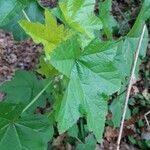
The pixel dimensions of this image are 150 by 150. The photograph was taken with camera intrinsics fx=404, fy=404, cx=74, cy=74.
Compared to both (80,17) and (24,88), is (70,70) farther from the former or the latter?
(24,88)

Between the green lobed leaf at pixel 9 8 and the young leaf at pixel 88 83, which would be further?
the green lobed leaf at pixel 9 8

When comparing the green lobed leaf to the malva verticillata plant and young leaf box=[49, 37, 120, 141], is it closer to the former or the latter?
the malva verticillata plant

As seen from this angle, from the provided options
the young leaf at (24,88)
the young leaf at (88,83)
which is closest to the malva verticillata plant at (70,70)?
the young leaf at (88,83)

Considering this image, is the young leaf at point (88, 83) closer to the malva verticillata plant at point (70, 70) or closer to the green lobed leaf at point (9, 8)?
the malva verticillata plant at point (70, 70)

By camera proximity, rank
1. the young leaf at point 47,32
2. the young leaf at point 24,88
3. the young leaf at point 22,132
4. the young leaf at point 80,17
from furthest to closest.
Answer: the young leaf at point 24,88 < the young leaf at point 22,132 < the young leaf at point 80,17 < the young leaf at point 47,32

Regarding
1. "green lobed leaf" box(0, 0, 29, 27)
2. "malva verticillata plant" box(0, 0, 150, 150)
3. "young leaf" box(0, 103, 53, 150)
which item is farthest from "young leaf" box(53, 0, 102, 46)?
"young leaf" box(0, 103, 53, 150)
